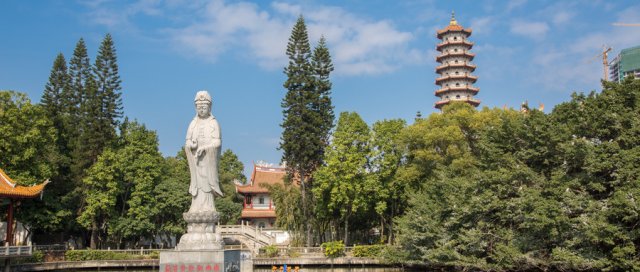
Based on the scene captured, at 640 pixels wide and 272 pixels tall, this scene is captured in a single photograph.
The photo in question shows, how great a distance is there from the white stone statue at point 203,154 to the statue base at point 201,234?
0.32 m

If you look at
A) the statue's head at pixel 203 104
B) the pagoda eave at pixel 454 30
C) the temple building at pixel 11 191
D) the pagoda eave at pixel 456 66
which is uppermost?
the pagoda eave at pixel 454 30

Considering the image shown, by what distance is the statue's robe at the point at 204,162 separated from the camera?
10.5 metres

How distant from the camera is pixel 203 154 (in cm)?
1060

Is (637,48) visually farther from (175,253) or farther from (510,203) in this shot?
(175,253)

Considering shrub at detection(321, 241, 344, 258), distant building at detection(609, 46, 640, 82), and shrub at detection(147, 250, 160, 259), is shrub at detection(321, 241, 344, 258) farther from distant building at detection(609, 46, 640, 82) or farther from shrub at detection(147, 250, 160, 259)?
distant building at detection(609, 46, 640, 82)

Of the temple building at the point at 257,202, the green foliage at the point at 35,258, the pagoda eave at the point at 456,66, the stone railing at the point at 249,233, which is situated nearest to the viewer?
the green foliage at the point at 35,258

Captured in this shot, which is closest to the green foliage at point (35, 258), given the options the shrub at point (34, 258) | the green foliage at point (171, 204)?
the shrub at point (34, 258)

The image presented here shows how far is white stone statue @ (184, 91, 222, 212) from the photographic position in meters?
10.5

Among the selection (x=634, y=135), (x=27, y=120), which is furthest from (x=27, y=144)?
(x=634, y=135)

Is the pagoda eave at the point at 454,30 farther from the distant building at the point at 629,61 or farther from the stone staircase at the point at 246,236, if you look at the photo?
the distant building at the point at 629,61

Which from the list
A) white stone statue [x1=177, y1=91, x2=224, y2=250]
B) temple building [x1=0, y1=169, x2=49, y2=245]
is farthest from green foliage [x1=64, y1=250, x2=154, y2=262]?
white stone statue [x1=177, y1=91, x2=224, y2=250]

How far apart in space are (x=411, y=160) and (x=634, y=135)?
12.9m

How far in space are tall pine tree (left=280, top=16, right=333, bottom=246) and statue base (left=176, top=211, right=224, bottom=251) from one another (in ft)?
61.1

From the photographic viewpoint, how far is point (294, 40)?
3142 cm
